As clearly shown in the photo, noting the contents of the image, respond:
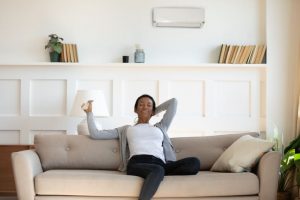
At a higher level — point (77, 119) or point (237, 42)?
point (237, 42)

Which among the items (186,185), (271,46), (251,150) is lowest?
(186,185)

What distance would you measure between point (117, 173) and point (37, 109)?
189cm

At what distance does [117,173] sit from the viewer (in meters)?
3.83

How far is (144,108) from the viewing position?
4133mm

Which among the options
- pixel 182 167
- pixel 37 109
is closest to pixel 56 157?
pixel 182 167

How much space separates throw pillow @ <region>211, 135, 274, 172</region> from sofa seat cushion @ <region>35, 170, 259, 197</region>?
0.15 metres

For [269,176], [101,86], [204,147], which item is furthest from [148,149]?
[101,86]

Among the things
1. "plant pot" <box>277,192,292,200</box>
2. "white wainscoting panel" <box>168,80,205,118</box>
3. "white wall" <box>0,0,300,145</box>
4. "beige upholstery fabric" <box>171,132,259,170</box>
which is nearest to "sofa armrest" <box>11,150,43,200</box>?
"beige upholstery fabric" <box>171,132,259,170</box>

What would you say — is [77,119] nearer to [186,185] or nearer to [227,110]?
[227,110]

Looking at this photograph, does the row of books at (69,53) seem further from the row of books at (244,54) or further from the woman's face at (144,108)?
the row of books at (244,54)

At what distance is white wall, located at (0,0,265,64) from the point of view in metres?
5.39

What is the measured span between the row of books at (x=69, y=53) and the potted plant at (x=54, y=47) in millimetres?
46

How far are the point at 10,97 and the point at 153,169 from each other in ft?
8.17

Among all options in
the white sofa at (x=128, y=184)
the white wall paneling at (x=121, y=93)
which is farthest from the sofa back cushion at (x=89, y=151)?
the white wall paneling at (x=121, y=93)
